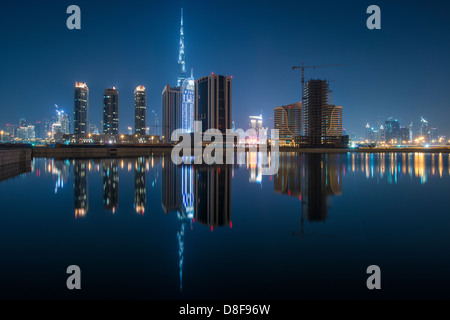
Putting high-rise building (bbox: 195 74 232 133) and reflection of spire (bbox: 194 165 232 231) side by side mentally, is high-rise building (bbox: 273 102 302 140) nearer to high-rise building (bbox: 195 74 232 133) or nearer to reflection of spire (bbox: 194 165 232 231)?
high-rise building (bbox: 195 74 232 133)

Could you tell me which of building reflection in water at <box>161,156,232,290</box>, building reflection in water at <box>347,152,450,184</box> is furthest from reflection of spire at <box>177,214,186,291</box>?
building reflection in water at <box>347,152,450,184</box>

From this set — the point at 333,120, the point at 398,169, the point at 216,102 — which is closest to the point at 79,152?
the point at 398,169

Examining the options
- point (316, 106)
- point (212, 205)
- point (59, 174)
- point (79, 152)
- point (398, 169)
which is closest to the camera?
point (212, 205)

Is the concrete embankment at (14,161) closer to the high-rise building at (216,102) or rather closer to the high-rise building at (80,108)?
the high-rise building at (216,102)

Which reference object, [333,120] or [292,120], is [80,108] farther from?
[333,120]

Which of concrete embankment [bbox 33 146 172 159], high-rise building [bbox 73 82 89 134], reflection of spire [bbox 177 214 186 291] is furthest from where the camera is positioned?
high-rise building [bbox 73 82 89 134]

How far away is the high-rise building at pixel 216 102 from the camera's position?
154375 mm

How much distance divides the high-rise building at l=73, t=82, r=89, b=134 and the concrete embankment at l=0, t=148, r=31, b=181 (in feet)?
494

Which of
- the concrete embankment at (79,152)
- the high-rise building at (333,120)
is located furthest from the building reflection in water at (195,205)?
the high-rise building at (333,120)

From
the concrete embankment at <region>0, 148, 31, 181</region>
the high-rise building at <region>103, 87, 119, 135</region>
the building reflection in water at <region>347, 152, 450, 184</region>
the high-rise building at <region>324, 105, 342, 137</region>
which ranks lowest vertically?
the building reflection in water at <region>347, 152, 450, 184</region>

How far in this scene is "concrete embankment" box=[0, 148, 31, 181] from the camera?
82.8ft

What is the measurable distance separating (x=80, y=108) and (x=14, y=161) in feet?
516

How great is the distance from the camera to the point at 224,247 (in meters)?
6.05
